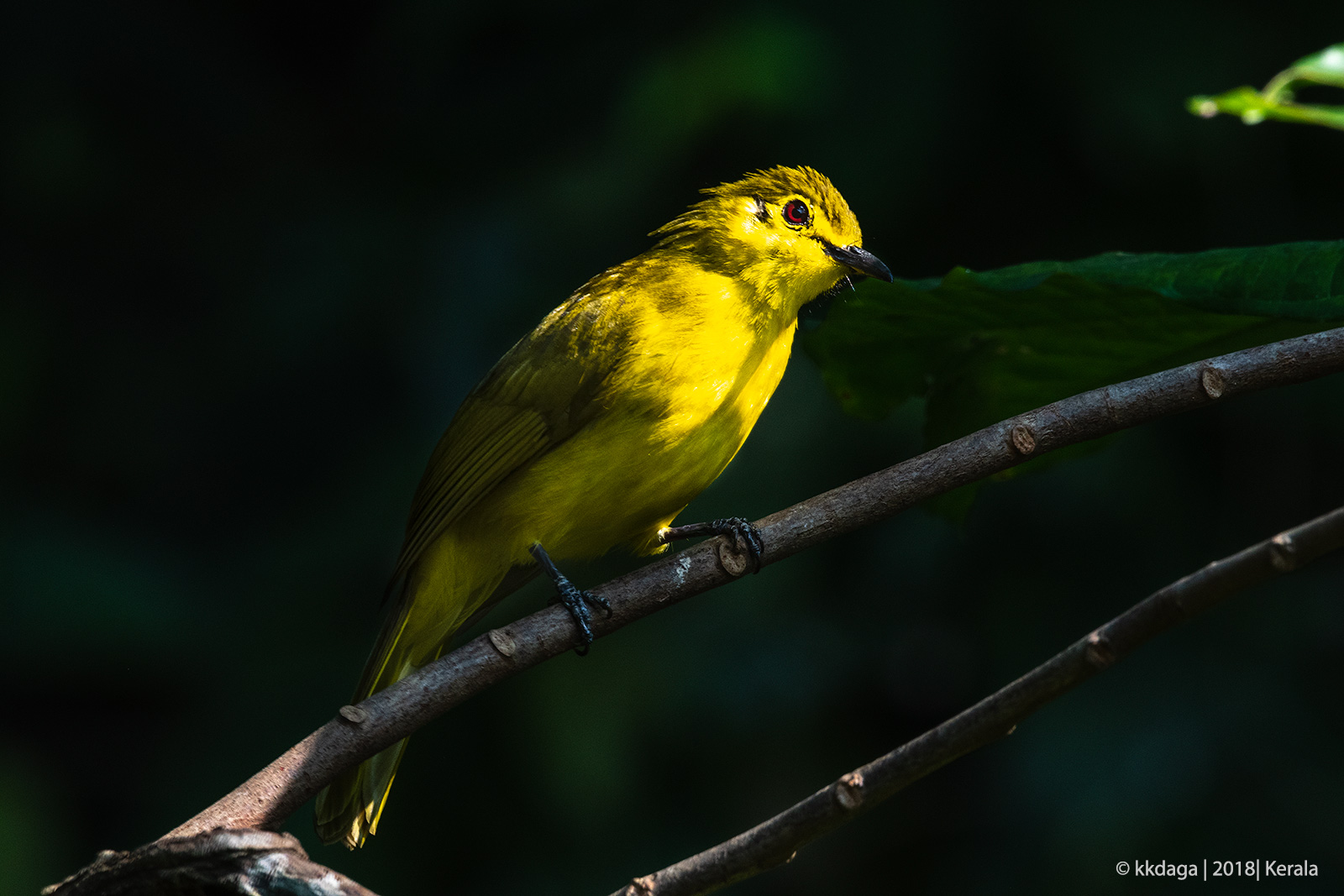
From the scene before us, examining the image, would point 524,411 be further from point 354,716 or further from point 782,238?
point 354,716

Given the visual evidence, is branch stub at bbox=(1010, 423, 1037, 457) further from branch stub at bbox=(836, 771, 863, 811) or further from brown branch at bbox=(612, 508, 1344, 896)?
branch stub at bbox=(836, 771, 863, 811)

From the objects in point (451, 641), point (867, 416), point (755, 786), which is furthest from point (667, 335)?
point (755, 786)

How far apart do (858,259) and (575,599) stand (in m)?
1.18

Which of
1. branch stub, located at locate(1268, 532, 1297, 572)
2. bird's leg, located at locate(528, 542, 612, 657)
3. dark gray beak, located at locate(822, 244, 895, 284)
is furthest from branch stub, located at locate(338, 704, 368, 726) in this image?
dark gray beak, located at locate(822, 244, 895, 284)

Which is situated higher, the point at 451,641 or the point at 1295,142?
the point at 1295,142

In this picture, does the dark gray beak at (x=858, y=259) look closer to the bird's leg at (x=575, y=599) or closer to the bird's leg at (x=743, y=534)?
the bird's leg at (x=743, y=534)

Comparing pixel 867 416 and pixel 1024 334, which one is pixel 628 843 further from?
pixel 1024 334

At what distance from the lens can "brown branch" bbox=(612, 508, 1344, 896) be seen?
152cm

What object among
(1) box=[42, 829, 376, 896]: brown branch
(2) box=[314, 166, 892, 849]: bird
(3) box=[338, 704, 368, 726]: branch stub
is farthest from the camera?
(2) box=[314, 166, 892, 849]: bird

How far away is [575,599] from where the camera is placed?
2186mm

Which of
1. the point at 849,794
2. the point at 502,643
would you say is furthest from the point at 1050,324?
the point at 502,643

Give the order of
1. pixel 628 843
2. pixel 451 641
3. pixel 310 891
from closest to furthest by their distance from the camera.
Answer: pixel 310 891 < pixel 451 641 < pixel 628 843

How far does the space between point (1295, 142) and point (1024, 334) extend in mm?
3091

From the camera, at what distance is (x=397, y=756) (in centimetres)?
274
